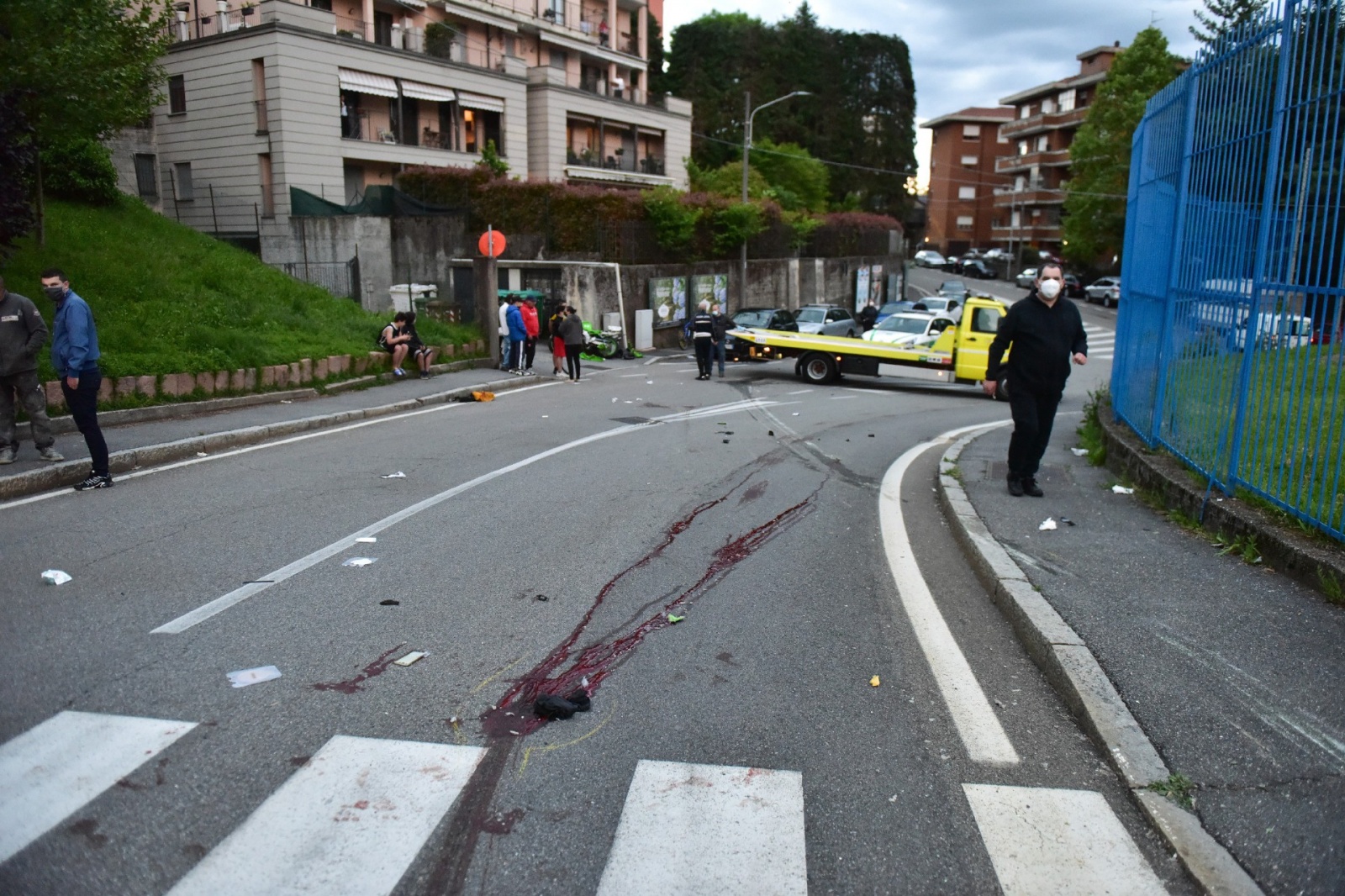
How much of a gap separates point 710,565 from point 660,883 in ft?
12.2

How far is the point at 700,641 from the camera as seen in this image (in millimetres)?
5363

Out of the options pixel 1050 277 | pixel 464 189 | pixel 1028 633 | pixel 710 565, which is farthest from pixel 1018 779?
pixel 464 189

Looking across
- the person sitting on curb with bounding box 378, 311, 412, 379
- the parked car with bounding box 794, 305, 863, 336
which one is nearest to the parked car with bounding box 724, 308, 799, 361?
the parked car with bounding box 794, 305, 863, 336

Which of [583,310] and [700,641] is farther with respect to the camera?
[583,310]

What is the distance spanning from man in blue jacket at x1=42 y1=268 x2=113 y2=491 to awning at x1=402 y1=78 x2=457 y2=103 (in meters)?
31.3

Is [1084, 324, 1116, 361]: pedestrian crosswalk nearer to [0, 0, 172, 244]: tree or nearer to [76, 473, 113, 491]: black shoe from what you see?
[0, 0, 172, 244]: tree

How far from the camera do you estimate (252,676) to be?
4.77 m

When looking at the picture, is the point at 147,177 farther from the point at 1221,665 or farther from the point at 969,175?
the point at 969,175

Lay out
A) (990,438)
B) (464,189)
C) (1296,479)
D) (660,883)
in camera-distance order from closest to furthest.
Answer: (660,883) → (1296,479) → (990,438) → (464,189)

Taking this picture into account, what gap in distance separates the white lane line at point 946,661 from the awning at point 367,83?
3262 cm

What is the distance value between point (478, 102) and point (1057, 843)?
41.9 metres

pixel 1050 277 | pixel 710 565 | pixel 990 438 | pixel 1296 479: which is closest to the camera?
pixel 1296 479

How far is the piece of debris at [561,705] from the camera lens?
4.38m

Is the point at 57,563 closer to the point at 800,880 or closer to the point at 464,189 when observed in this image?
the point at 800,880
